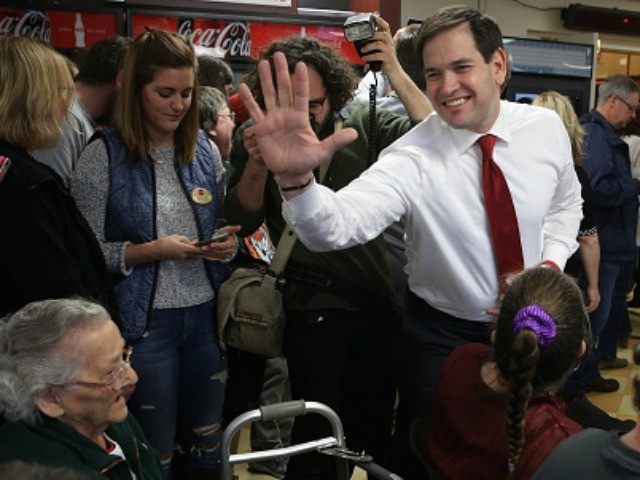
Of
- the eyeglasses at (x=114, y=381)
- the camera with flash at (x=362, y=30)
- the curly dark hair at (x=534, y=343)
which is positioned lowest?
the eyeglasses at (x=114, y=381)

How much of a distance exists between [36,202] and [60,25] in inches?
127

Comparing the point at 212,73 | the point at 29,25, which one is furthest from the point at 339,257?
the point at 29,25

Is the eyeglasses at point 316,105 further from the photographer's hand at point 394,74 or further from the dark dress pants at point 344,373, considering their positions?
the dark dress pants at point 344,373

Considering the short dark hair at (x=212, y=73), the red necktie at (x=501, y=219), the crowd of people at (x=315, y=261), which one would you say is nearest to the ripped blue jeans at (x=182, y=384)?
the crowd of people at (x=315, y=261)

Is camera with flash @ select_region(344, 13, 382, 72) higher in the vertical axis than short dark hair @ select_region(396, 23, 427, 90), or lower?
higher

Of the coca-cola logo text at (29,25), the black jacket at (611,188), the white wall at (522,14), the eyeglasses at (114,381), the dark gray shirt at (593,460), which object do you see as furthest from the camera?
the white wall at (522,14)

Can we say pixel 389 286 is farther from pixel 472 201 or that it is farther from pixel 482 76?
pixel 482 76

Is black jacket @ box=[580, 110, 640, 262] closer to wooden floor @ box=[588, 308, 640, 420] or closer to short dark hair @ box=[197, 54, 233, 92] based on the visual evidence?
wooden floor @ box=[588, 308, 640, 420]

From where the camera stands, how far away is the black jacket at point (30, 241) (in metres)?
1.78

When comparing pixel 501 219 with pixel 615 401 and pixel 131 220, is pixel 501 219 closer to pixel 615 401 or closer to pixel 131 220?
pixel 131 220

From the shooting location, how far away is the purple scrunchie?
4.94 feet

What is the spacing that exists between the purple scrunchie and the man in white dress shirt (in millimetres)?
348

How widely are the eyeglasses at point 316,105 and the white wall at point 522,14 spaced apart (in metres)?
5.29

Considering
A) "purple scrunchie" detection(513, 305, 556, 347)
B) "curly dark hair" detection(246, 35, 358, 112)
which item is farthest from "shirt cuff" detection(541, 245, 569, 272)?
"curly dark hair" detection(246, 35, 358, 112)
